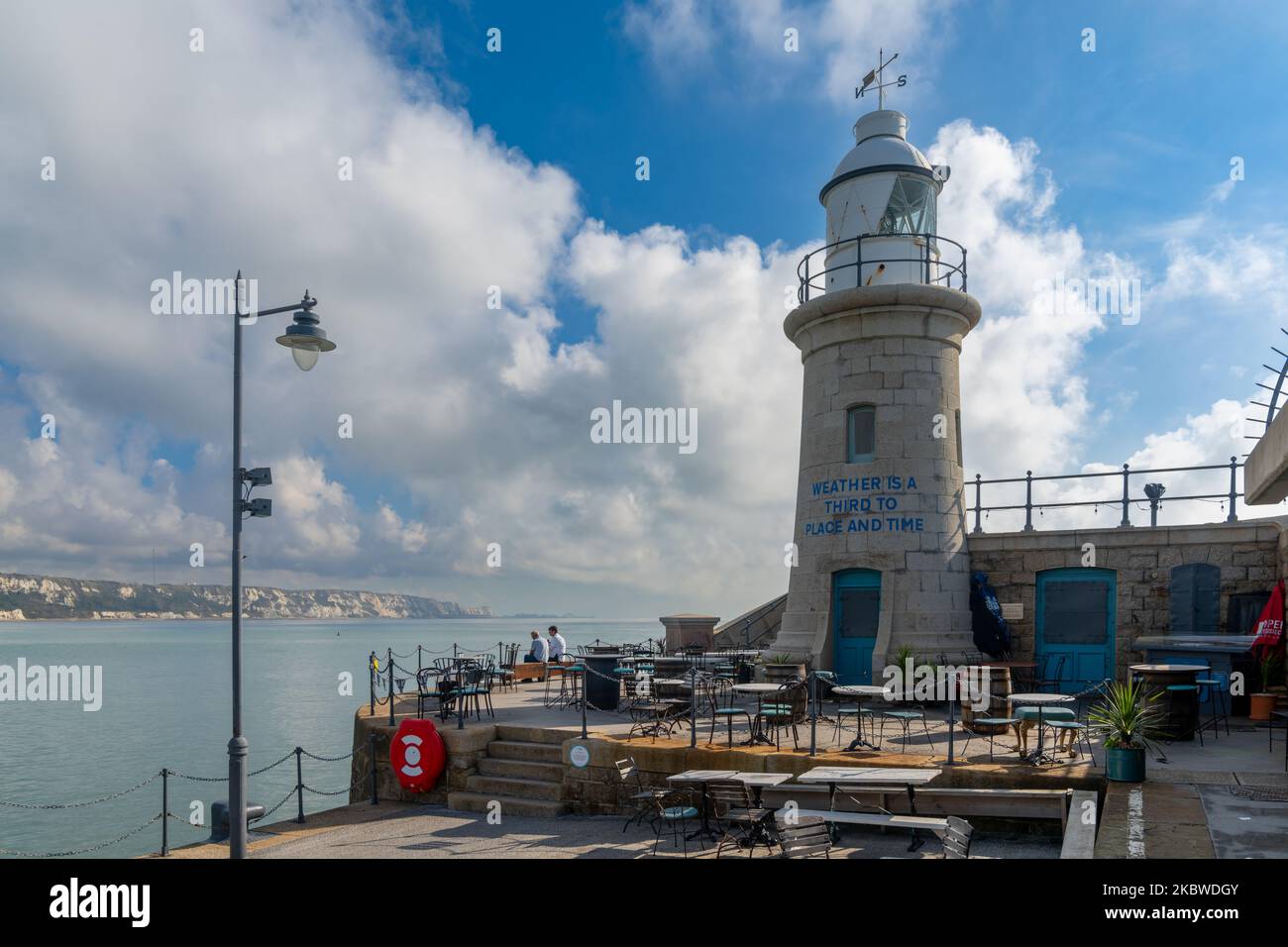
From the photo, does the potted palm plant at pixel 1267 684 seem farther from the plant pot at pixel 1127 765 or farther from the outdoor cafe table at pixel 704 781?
the outdoor cafe table at pixel 704 781

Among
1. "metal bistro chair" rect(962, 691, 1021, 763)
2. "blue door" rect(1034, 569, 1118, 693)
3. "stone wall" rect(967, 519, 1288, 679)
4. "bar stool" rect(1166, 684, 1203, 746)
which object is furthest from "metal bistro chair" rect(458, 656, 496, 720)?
"blue door" rect(1034, 569, 1118, 693)

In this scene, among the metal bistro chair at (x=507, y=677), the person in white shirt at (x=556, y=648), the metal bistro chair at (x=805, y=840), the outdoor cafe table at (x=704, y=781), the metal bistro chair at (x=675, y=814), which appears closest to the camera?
the metal bistro chair at (x=805, y=840)

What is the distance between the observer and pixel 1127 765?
9391 mm

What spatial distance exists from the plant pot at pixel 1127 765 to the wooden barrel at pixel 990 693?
10.5 feet

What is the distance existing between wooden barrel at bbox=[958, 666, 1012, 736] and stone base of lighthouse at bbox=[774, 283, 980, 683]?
2095 millimetres

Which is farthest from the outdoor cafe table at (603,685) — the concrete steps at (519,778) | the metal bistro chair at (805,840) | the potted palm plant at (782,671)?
the metal bistro chair at (805,840)

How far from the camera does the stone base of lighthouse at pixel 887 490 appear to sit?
16.2 metres

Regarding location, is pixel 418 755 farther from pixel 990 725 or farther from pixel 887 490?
pixel 887 490

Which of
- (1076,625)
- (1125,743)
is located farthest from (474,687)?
(1076,625)
